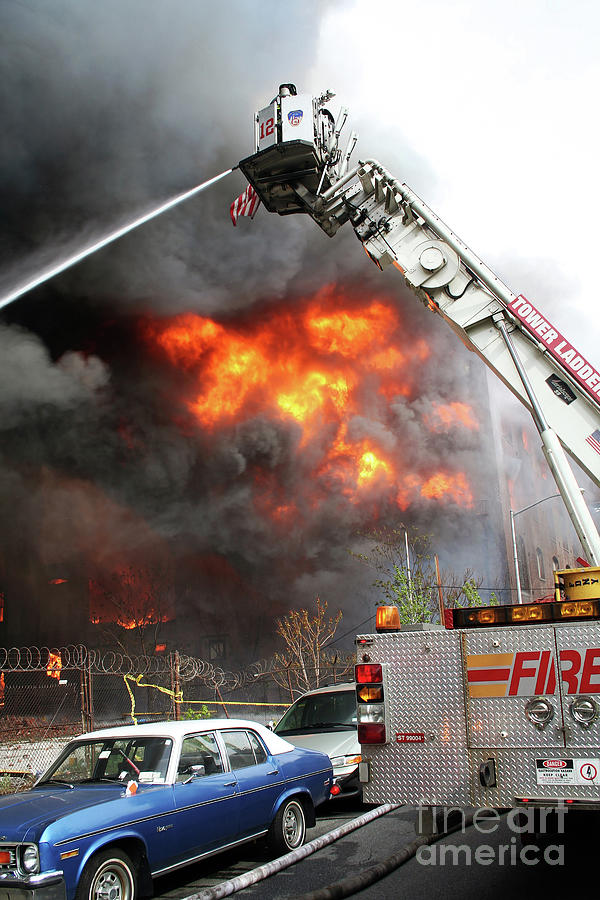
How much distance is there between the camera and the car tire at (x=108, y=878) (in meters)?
4.67

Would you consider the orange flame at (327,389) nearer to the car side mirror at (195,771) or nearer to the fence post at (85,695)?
the fence post at (85,695)

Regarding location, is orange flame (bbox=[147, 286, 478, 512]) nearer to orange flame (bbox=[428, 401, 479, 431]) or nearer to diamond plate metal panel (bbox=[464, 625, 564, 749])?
orange flame (bbox=[428, 401, 479, 431])

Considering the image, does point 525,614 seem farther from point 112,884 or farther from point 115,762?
point 115,762

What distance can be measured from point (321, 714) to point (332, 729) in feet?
1.70

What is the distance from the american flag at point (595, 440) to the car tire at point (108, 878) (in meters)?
5.48

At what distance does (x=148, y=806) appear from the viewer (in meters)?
5.32

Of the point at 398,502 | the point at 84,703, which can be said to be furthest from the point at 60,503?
the point at 84,703

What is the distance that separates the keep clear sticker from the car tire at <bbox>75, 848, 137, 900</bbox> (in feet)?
9.59

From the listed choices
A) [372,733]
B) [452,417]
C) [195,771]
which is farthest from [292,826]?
[452,417]

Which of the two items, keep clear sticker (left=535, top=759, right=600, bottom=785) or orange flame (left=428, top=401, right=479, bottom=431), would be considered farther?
orange flame (left=428, top=401, right=479, bottom=431)

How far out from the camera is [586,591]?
537cm

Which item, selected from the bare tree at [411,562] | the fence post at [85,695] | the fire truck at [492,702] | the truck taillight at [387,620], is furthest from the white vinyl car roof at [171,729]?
the bare tree at [411,562]

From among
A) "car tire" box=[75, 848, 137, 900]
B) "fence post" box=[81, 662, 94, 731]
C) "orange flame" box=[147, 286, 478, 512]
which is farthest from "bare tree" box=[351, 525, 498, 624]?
"car tire" box=[75, 848, 137, 900]

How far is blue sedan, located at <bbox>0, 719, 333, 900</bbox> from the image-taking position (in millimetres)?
4594
